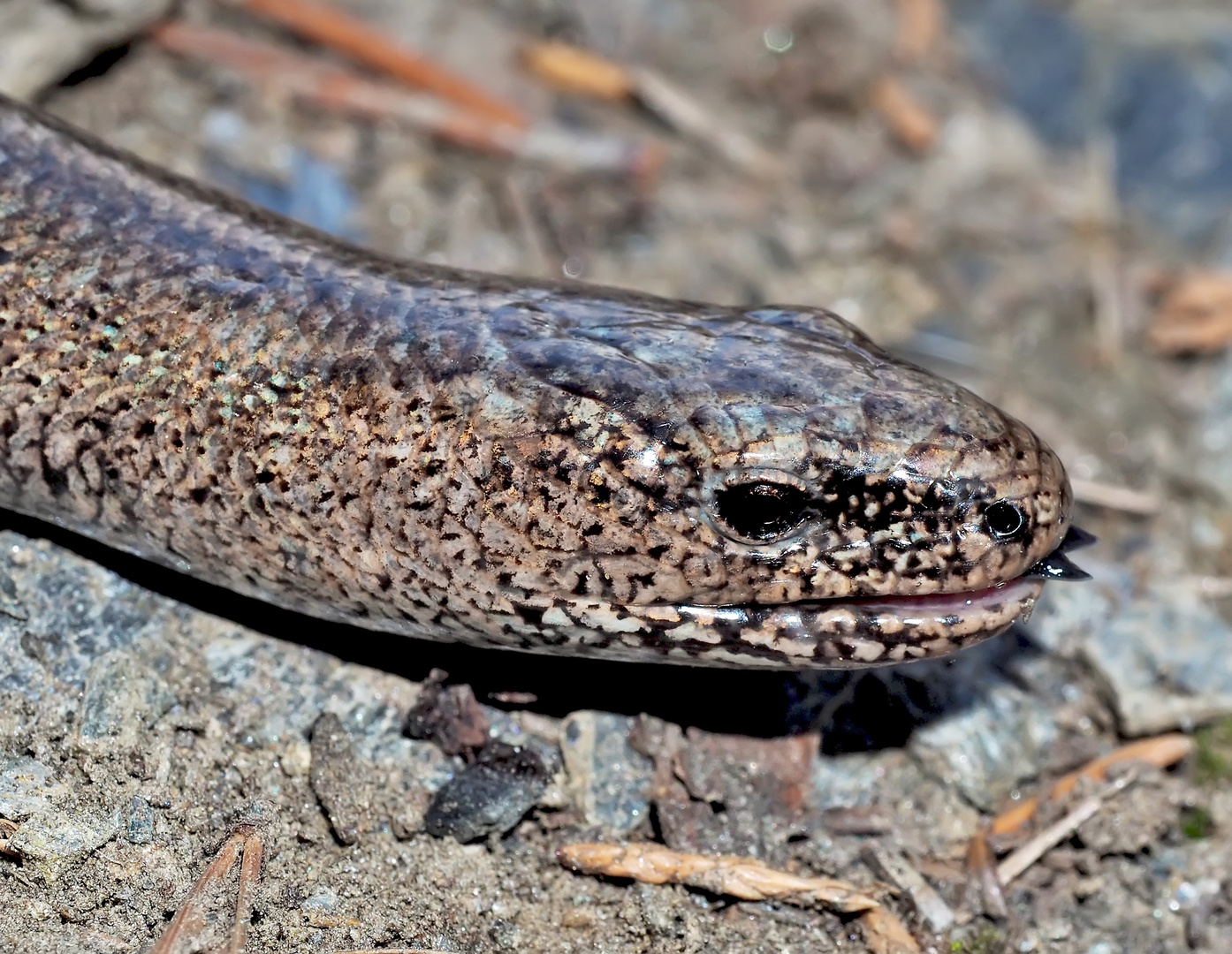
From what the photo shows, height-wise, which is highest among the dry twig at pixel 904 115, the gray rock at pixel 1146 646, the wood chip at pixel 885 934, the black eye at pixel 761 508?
the black eye at pixel 761 508

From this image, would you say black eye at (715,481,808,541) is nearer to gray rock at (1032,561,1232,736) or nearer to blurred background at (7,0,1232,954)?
blurred background at (7,0,1232,954)

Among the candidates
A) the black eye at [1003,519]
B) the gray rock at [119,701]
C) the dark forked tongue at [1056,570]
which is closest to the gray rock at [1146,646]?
the dark forked tongue at [1056,570]

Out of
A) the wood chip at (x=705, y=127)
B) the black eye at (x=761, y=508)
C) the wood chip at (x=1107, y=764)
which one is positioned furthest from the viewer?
the wood chip at (x=705, y=127)

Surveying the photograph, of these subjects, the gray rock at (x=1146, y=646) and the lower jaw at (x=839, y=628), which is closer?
the lower jaw at (x=839, y=628)

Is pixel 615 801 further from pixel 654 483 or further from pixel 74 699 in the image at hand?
pixel 74 699

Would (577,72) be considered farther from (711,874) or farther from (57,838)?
(57,838)

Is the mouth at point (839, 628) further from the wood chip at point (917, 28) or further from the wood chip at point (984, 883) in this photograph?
the wood chip at point (917, 28)
